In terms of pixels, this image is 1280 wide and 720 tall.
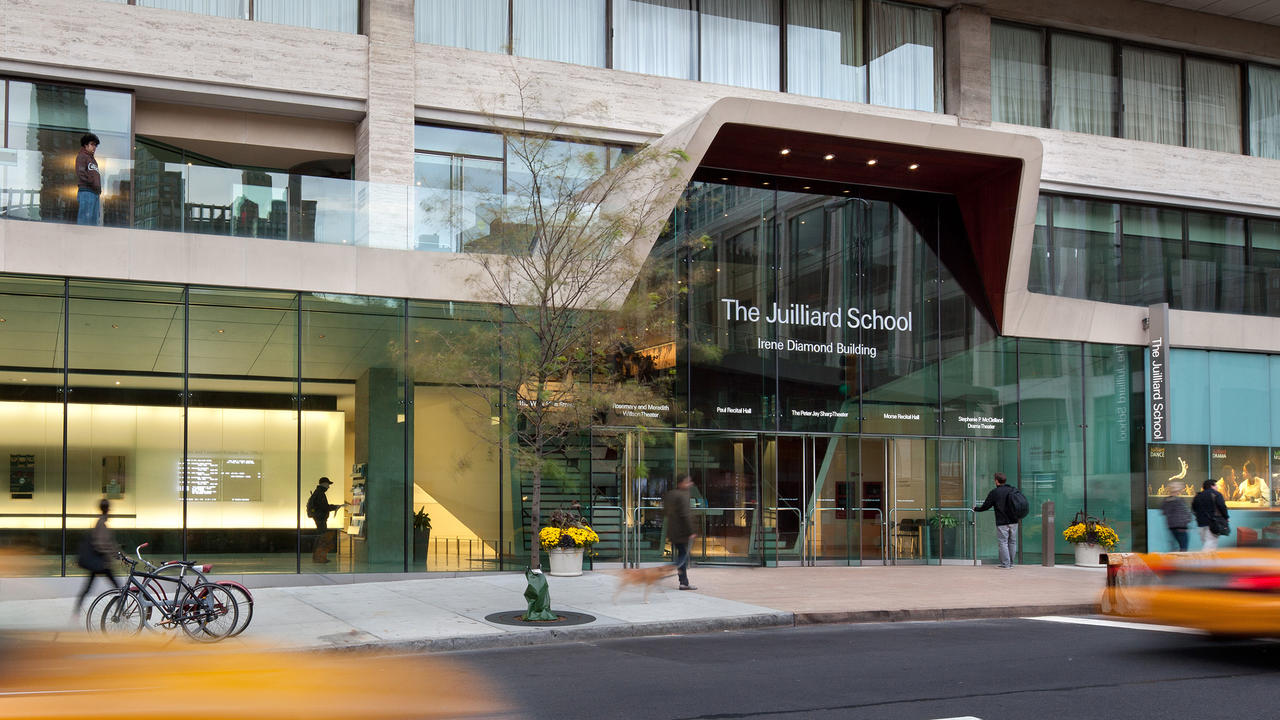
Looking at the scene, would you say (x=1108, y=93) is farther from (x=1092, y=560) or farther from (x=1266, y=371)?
(x=1092, y=560)

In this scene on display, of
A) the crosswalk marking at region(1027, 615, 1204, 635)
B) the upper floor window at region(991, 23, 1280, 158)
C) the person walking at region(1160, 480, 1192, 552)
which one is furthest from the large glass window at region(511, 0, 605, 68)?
the crosswalk marking at region(1027, 615, 1204, 635)

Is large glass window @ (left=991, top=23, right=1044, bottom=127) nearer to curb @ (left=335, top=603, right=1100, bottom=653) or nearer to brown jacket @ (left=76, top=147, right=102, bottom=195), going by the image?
curb @ (left=335, top=603, right=1100, bottom=653)

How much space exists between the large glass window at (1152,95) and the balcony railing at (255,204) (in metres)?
18.4

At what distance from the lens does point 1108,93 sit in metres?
27.9

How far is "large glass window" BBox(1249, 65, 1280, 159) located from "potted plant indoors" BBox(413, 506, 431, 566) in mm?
24221

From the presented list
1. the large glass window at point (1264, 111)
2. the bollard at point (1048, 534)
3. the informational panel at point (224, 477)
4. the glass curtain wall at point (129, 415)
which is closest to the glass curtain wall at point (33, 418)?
the glass curtain wall at point (129, 415)

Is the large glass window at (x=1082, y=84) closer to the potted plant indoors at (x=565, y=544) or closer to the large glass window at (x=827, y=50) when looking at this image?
the large glass window at (x=827, y=50)

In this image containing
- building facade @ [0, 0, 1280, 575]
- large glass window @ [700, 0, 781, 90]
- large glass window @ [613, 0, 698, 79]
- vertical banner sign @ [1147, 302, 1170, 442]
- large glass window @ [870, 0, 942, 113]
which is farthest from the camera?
vertical banner sign @ [1147, 302, 1170, 442]

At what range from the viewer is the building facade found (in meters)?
17.9

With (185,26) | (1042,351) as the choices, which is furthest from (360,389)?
(1042,351)

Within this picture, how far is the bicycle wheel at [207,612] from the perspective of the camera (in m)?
11.6

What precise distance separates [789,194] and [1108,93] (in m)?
10.6

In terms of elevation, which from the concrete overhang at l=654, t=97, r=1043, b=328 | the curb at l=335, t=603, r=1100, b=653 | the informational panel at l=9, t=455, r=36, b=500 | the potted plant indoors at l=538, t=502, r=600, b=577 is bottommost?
the curb at l=335, t=603, r=1100, b=653

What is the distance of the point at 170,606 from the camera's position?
37.9ft
